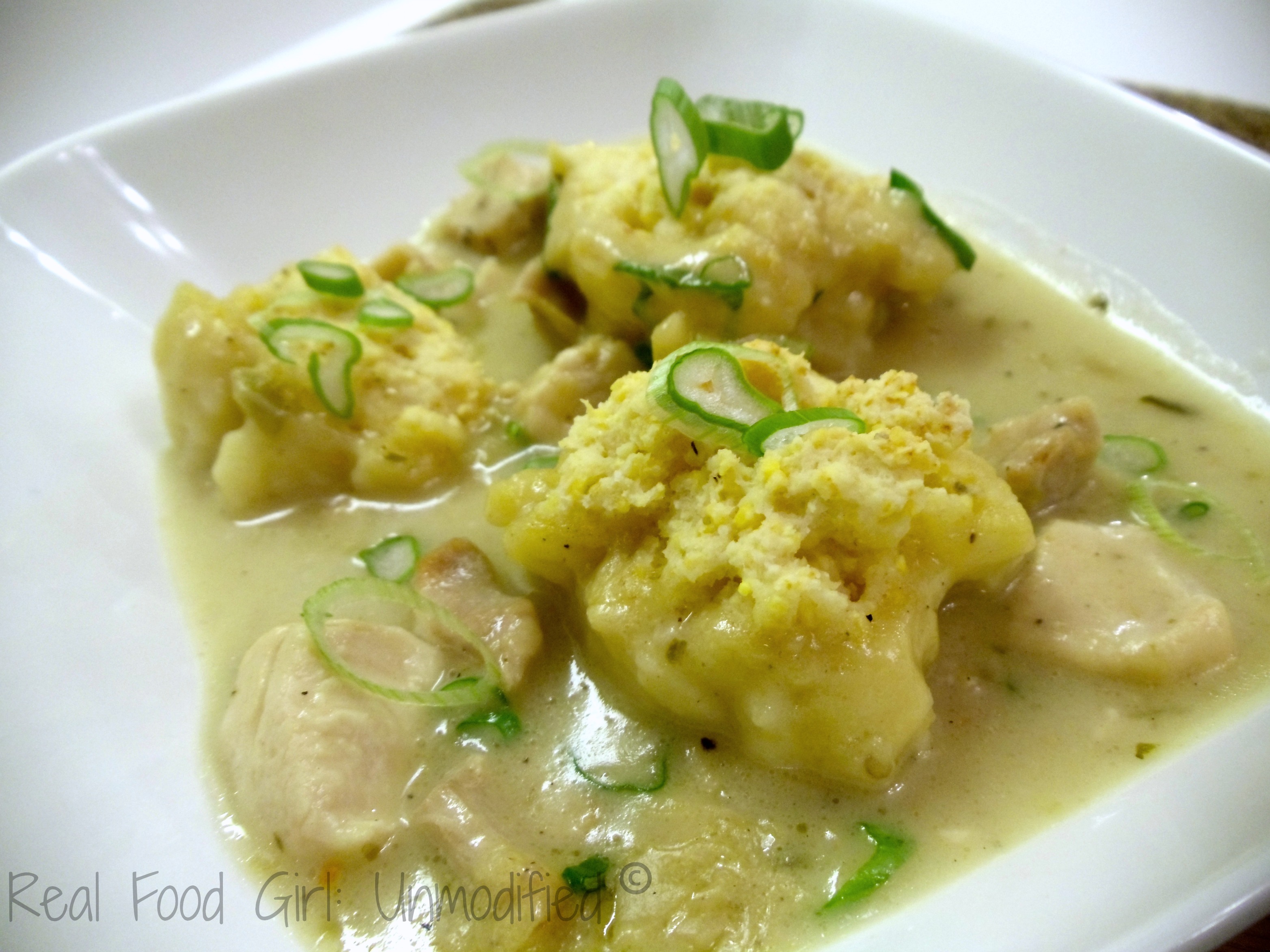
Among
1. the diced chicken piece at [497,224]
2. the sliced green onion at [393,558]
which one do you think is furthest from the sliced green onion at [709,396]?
the diced chicken piece at [497,224]

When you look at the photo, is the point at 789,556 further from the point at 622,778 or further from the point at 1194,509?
the point at 1194,509

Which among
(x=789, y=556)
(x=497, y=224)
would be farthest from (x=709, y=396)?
(x=497, y=224)

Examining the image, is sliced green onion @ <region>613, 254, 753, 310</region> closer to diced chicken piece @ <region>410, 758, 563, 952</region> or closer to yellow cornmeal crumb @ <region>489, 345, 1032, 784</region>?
yellow cornmeal crumb @ <region>489, 345, 1032, 784</region>

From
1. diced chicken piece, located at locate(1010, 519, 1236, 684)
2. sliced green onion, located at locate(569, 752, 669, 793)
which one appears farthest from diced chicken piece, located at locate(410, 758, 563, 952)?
diced chicken piece, located at locate(1010, 519, 1236, 684)

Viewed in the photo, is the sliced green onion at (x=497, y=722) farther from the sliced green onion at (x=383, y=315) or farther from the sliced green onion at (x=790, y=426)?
the sliced green onion at (x=383, y=315)

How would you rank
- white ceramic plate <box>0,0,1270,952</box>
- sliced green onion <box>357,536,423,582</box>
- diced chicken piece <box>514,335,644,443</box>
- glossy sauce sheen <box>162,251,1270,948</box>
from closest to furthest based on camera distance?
white ceramic plate <box>0,0,1270,952</box> < glossy sauce sheen <box>162,251,1270,948</box> < sliced green onion <box>357,536,423,582</box> < diced chicken piece <box>514,335,644,443</box>
